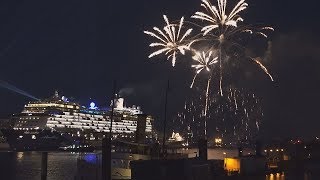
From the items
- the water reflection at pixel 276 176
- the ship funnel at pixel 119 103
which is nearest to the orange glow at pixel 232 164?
the water reflection at pixel 276 176

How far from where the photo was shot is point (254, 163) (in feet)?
148

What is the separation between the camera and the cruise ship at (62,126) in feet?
388

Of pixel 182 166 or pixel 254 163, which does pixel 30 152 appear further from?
pixel 182 166

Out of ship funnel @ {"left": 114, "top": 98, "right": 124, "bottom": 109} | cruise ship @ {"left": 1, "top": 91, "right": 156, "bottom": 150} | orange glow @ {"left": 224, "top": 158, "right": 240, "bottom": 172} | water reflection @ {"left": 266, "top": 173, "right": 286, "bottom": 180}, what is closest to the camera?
orange glow @ {"left": 224, "top": 158, "right": 240, "bottom": 172}

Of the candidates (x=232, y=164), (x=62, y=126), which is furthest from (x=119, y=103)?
(x=232, y=164)

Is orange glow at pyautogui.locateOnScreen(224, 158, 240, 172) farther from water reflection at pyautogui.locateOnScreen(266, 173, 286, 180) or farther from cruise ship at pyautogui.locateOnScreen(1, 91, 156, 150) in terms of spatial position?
cruise ship at pyautogui.locateOnScreen(1, 91, 156, 150)

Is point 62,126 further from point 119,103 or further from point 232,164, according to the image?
point 232,164

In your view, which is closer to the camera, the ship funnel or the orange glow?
the orange glow

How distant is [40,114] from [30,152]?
11805 millimetres

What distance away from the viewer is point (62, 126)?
122062 millimetres

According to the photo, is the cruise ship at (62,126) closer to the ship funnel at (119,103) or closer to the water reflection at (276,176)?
the ship funnel at (119,103)

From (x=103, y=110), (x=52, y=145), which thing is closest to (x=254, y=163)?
(x=52, y=145)

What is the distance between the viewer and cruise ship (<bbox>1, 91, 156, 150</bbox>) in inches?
4656

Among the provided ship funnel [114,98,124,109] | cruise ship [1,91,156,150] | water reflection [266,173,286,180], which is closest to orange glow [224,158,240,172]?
water reflection [266,173,286,180]
